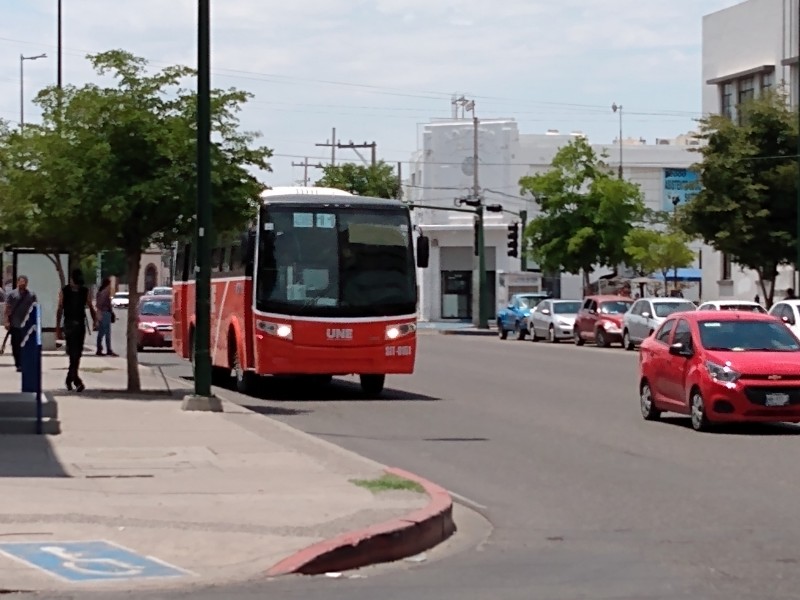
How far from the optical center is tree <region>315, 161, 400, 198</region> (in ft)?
358

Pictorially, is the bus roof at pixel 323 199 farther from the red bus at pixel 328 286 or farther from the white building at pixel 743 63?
the white building at pixel 743 63

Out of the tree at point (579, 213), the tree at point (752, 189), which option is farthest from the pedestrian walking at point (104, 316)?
the tree at point (579, 213)

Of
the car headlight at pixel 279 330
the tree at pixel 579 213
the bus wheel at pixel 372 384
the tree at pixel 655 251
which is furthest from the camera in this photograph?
the tree at pixel 579 213

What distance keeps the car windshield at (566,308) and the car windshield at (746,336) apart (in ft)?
117

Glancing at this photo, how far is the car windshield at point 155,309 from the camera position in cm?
4634

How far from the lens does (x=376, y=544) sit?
10.6 meters

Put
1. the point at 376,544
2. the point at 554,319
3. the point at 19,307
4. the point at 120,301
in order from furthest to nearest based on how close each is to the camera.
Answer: the point at 120,301, the point at 554,319, the point at 19,307, the point at 376,544

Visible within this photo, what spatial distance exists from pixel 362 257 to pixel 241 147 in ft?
9.42

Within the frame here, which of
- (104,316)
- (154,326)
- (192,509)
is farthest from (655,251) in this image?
(192,509)

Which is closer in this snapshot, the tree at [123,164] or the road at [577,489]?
the road at [577,489]

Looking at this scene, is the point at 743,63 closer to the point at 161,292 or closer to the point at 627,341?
the point at 627,341

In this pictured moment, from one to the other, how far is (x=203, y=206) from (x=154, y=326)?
79.5ft

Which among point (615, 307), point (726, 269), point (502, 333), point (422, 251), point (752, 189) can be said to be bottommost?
point (502, 333)

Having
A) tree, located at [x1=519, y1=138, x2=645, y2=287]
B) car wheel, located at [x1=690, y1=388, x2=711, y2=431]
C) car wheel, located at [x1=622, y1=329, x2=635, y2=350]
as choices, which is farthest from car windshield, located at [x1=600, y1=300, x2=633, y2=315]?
car wheel, located at [x1=690, y1=388, x2=711, y2=431]
